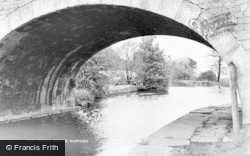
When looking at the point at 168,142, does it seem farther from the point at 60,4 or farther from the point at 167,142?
the point at 60,4

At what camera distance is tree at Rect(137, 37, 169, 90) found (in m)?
28.9

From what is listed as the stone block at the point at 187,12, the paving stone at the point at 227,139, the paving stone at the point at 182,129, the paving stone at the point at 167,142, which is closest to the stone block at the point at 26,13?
the stone block at the point at 187,12

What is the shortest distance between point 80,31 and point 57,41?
104cm

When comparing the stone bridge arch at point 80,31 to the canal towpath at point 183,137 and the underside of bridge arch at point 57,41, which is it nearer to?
the underside of bridge arch at point 57,41

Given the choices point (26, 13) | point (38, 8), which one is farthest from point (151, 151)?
point (26, 13)

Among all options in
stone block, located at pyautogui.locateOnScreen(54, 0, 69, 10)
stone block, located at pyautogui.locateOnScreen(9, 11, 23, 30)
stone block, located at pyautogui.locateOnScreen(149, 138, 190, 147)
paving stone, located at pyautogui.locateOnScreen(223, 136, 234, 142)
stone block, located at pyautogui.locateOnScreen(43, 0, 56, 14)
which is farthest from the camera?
stone block, located at pyautogui.locateOnScreen(9, 11, 23, 30)

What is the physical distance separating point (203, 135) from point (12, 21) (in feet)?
16.5

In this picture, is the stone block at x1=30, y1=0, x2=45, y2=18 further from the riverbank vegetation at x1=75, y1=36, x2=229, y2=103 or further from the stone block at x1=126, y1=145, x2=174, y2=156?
the riverbank vegetation at x1=75, y1=36, x2=229, y2=103

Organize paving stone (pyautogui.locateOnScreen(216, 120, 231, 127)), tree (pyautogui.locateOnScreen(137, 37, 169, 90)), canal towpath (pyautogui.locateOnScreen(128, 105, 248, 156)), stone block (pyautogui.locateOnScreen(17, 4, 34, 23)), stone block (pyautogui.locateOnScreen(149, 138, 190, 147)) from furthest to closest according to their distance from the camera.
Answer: tree (pyautogui.locateOnScreen(137, 37, 169, 90))
stone block (pyautogui.locateOnScreen(17, 4, 34, 23))
paving stone (pyautogui.locateOnScreen(216, 120, 231, 127))
stone block (pyautogui.locateOnScreen(149, 138, 190, 147))
canal towpath (pyautogui.locateOnScreen(128, 105, 248, 156))

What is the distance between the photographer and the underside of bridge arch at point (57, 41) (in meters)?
7.47

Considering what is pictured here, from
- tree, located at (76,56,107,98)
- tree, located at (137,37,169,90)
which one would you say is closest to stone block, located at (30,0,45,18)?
tree, located at (76,56,107,98)

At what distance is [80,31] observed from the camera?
9.37 meters

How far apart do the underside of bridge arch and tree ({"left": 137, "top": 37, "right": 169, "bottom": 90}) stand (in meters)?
16.0

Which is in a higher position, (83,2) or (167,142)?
(83,2)
